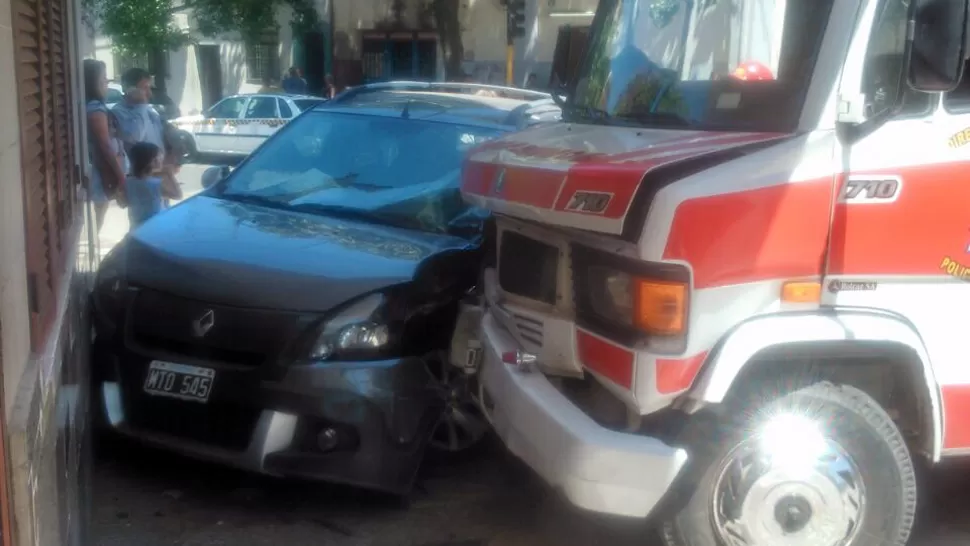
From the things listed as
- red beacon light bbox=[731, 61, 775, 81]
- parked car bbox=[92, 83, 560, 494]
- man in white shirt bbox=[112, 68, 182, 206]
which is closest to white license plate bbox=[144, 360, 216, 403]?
parked car bbox=[92, 83, 560, 494]

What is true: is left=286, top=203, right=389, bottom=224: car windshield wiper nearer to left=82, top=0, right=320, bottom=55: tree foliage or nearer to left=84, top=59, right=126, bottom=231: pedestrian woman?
left=84, top=59, right=126, bottom=231: pedestrian woman

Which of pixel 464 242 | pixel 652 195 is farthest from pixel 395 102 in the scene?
pixel 652 195

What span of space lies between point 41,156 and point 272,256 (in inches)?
54.4

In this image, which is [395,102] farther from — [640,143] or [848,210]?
[848,210]

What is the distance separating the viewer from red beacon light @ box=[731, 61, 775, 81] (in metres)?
4.19

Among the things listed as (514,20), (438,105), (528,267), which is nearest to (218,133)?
(514,20)

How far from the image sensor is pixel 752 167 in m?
3.83

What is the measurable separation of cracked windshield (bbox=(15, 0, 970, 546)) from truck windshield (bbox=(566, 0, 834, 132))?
0.01m

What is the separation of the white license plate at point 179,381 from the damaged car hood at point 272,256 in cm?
30

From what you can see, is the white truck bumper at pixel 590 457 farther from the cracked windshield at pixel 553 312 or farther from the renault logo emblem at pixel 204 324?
the renault logo emblem at pixel 204 324

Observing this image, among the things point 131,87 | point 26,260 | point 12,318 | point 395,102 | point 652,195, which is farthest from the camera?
point 131,87

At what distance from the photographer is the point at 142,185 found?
832cm

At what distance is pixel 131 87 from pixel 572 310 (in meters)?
5.70

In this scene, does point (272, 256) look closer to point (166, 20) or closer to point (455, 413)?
point (455, 413)
